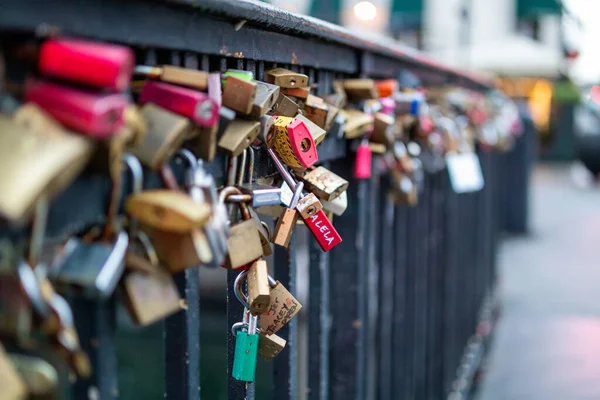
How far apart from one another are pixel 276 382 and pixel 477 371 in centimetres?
294

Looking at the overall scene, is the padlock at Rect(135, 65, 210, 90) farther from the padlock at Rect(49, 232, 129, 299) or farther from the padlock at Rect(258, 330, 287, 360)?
the padlock at Rect(258, 330, 287, 360)

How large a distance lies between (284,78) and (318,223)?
0.25 meters

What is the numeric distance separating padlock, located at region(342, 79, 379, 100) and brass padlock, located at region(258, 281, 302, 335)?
733 millimetres

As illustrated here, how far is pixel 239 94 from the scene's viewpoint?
0.95 m

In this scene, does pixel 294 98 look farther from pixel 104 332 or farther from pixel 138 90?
pixel 104 332

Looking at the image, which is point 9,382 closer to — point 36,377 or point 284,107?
point 36,377

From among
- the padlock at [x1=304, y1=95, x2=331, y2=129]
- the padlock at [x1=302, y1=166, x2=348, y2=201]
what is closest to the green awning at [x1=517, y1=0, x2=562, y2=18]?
the padlock at [x1=304, y1=95, x2=331, y2=129]

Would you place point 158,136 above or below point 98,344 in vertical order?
above

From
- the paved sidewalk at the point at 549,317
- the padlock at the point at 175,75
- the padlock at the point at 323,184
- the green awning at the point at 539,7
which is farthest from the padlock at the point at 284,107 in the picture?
the green awning at the point at 539,7

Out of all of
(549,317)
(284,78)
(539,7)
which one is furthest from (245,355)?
(539,7)

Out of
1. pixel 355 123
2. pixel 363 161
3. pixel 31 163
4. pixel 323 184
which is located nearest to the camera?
pixel 31 163

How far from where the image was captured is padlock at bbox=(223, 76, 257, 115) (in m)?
→ 0.95

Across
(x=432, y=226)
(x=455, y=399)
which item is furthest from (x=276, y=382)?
(x=455, y=399)

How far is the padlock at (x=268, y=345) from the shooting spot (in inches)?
47.0
